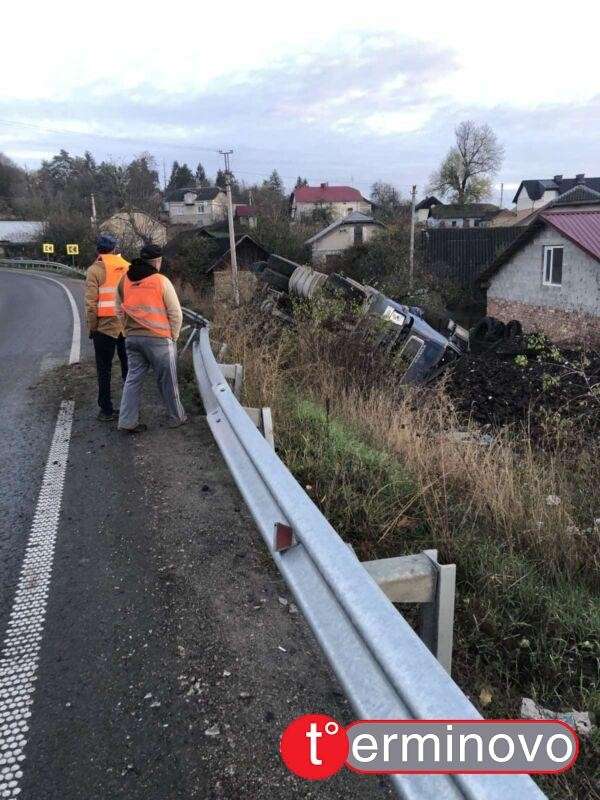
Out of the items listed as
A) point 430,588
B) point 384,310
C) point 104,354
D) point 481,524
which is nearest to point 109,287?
point 104,354

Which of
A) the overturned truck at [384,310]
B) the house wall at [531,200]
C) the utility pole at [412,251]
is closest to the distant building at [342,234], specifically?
the utility pole at [412,251]

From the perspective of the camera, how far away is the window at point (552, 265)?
24.0 meters

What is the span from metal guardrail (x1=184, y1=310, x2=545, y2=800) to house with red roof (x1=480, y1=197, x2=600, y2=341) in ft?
68.9

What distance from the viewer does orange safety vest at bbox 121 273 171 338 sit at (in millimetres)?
5059

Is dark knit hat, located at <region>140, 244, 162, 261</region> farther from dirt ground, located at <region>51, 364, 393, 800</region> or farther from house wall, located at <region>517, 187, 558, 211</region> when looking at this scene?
house wall, located at <region>517, 187, 558, 211</region>

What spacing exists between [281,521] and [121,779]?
3.18ft

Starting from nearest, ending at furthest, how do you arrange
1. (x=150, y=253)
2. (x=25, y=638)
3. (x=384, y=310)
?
(x=25, y=638) → (x=150, y=253) → (x=384, y=310)

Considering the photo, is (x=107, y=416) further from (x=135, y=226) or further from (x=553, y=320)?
(x=135, y=226)

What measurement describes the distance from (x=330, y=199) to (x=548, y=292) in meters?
75.4

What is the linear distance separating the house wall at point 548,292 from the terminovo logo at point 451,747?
22.8 metres

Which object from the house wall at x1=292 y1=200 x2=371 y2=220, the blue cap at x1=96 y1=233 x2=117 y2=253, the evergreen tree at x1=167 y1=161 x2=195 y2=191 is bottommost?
the blue cap at x1=96 y1=233 x2=117 y2=253

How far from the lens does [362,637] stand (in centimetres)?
158

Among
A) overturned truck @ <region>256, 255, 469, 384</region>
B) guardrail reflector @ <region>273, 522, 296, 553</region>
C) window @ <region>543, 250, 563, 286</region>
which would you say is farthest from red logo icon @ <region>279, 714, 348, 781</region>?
window @ <region>543, 250, 563, 286</region>

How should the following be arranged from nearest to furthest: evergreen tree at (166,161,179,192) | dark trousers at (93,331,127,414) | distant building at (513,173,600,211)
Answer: dark trousers at (93,331,127,414) < distant building at (513,173,600,211) < evergreen tree at (166,161,179,192)
